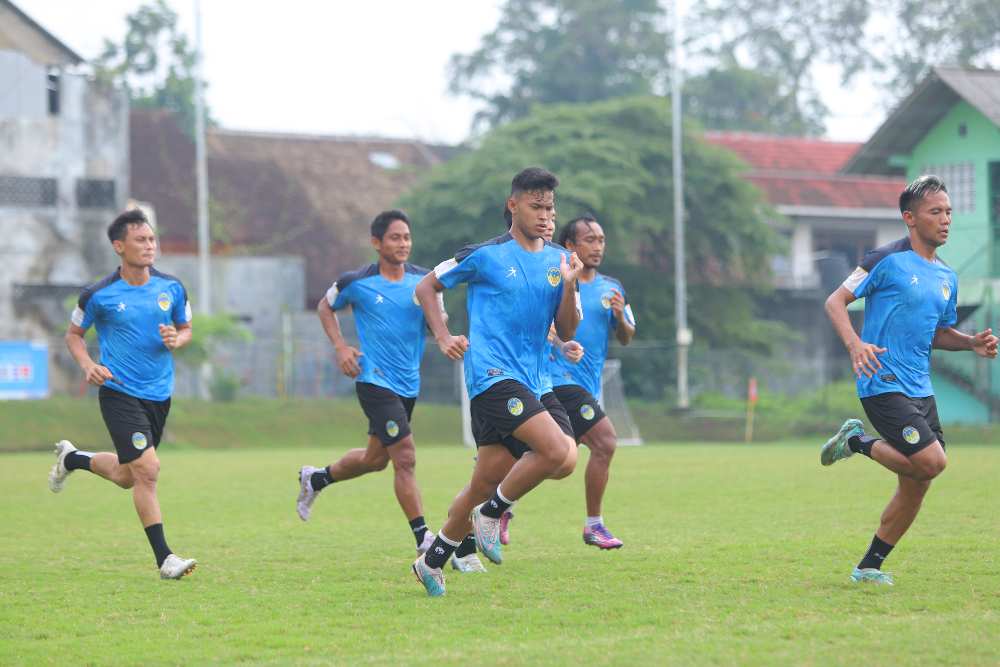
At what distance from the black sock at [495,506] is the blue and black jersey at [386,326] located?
1.85m

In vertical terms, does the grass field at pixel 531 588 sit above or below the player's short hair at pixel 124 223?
below

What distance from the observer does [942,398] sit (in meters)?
35.8

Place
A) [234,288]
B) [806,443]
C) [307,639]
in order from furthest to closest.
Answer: [234,288] < [806,443] < [307,639]

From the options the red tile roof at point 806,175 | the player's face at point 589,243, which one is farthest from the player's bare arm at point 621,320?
the red tile roof at point 806,175

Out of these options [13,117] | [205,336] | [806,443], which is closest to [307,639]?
[806,443]

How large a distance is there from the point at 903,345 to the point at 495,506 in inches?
104

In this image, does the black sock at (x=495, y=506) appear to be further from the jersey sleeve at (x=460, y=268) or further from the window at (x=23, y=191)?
the window at (x=23, y=191)

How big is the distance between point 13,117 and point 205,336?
960 centimetres

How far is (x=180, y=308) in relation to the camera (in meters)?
10.4

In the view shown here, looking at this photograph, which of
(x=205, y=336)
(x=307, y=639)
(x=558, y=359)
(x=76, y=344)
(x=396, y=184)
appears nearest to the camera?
(x=307, y=639)

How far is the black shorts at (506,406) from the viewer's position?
8.53 meters

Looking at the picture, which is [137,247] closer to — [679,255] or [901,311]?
[901,311]

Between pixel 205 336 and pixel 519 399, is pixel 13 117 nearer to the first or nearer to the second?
pixel 205 336

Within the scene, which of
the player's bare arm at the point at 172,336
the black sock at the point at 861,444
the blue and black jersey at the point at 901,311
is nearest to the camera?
the blue and black jersey at the point at 901,311
